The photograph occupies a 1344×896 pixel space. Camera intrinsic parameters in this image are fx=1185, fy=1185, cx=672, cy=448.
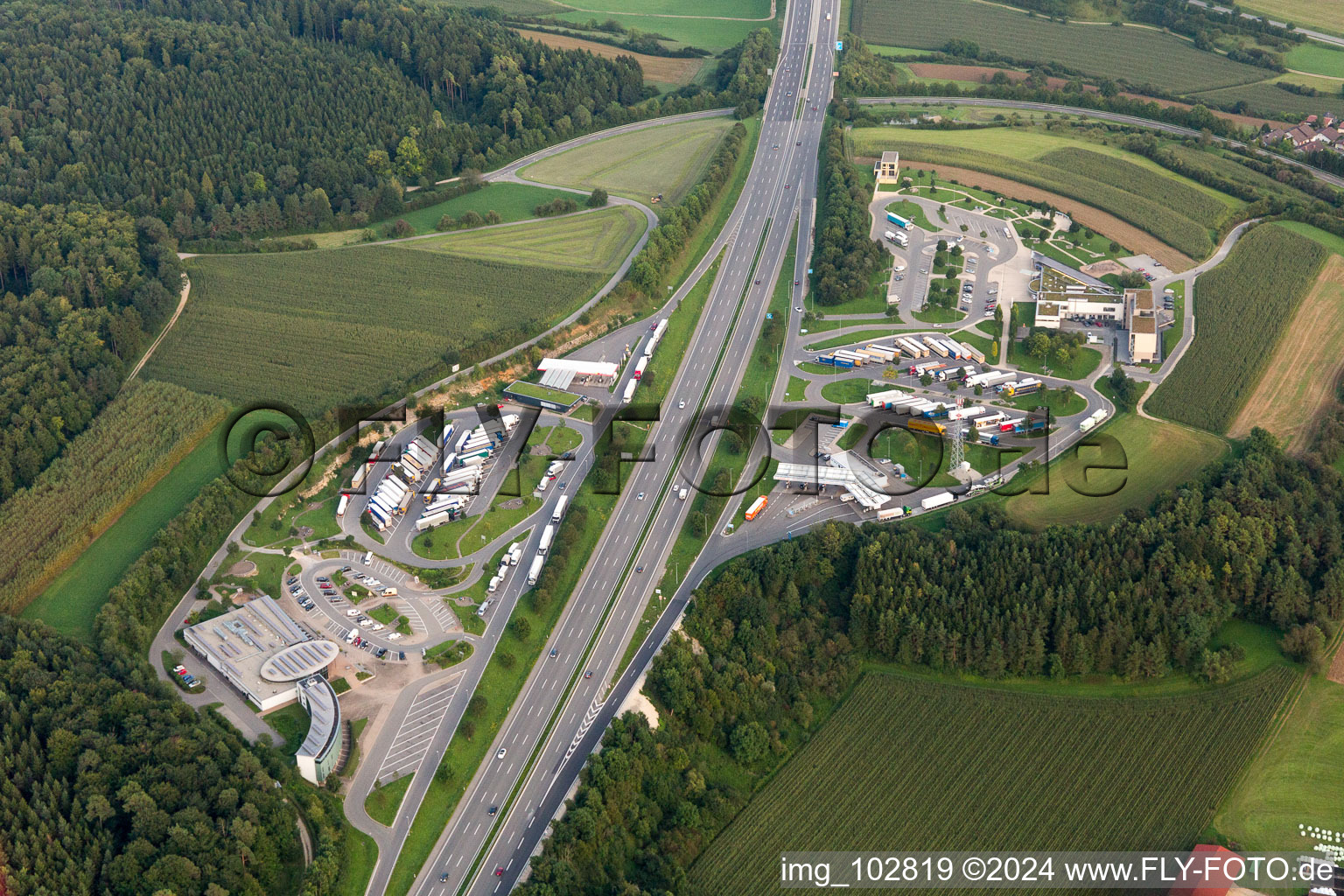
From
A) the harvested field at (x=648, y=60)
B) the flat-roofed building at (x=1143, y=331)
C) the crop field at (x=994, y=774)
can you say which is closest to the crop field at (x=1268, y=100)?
the flat-roofed building at (x=1143, y=331)

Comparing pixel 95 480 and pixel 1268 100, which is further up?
pixel 1268 100

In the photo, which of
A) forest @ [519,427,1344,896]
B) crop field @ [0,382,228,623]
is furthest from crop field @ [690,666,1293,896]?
crop field @ [0,382,228,623]

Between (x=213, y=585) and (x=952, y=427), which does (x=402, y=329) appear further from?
(x=952, y=427)

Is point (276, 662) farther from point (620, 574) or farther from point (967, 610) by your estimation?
point (967, 610)

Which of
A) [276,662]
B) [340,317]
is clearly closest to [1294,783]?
[276,662]

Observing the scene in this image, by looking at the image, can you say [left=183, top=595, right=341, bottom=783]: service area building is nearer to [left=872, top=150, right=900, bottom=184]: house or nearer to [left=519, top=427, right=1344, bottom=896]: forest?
[left=519, top=427, right=1344, bottom=896]: forest

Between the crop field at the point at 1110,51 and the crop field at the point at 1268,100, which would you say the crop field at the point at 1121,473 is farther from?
the crop field at the point at 1110,51
